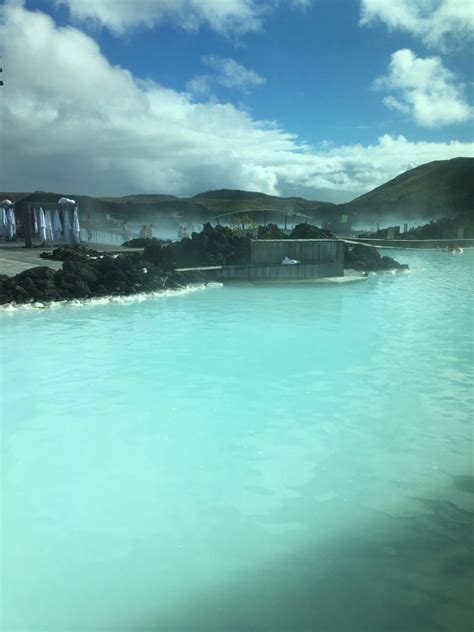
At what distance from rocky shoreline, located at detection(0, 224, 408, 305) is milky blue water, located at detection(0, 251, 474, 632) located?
4.07m

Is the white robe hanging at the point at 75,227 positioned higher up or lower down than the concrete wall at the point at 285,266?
higher up

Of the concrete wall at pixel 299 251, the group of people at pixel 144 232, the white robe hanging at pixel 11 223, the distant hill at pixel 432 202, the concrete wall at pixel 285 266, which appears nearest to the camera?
the concrete wall at pixel 285 266

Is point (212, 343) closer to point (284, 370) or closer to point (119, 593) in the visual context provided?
Answer: point (284, 370)

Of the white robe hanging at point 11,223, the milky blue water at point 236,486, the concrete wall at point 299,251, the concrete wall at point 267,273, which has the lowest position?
the milky blue water at point 236,486

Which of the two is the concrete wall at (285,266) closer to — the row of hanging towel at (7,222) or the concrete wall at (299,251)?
the concrete wall at (299,251)

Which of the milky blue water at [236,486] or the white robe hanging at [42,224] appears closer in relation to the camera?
the milky blue water at [236,486]

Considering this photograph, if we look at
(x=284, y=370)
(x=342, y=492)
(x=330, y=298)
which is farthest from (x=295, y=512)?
(x=330, y=298)

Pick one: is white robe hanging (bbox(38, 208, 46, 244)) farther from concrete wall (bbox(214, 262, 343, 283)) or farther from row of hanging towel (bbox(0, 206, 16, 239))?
concrete wall (bbox(214, 262, 343, 283))

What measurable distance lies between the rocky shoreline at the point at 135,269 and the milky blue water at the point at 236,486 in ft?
13.4

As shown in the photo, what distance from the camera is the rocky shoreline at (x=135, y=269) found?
1291 centimetres

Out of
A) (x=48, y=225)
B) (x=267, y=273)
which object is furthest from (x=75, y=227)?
(x=267, y=273)

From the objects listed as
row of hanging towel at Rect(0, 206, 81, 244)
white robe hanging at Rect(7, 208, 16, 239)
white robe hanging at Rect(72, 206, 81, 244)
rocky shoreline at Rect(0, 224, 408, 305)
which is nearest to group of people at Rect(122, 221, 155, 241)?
white robe hanging at Rect(72, 206, 81, 244)

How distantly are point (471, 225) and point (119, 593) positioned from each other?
4792cm

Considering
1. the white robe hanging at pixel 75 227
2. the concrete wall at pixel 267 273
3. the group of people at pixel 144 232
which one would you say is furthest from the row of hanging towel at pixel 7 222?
the concrete wall at pixel 267 273
